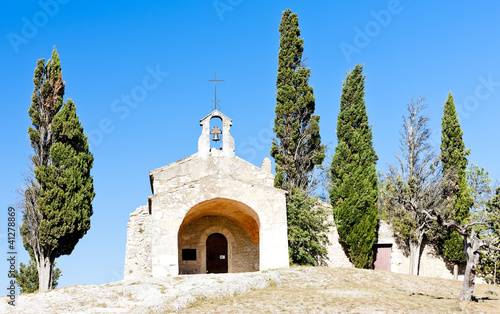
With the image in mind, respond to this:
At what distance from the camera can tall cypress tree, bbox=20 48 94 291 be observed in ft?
71.2

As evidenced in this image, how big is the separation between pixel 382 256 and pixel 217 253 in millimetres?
8549

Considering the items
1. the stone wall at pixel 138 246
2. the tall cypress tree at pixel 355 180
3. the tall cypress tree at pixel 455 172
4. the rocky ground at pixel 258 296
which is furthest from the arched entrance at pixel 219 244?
the tall cypress tree at pixel 455 172

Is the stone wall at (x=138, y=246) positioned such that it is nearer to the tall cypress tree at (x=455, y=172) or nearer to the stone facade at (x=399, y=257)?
the stone facade at (x=399, y=257)

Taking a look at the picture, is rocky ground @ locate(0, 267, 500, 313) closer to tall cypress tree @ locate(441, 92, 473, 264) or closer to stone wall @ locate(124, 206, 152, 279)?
stone wall @ locate(124, 206, 152, 279)

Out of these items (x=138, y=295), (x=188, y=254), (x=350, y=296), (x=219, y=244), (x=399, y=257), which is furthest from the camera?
(x=399, y=257)

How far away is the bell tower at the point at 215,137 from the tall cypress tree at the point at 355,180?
5.55 m

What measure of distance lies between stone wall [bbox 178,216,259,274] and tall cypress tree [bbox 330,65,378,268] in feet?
15.5

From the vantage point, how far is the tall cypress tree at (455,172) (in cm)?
2710

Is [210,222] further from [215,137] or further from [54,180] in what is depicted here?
[54,180]

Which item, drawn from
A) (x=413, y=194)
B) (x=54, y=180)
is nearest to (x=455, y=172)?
(x=413, y=194)

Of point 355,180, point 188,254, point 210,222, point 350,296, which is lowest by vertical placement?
point 350,296

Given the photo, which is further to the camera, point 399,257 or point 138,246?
point 399,257

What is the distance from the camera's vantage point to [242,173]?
26016mm

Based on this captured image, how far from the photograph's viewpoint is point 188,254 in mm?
25078
